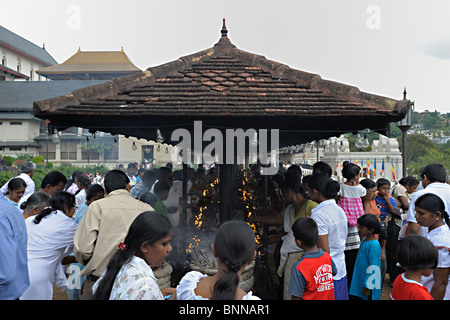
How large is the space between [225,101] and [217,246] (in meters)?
2.35

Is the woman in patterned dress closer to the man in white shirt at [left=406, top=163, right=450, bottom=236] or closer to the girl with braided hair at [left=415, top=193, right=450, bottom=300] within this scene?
the girl with braided hair at [left=415, top=193, right=450, bottom=300]

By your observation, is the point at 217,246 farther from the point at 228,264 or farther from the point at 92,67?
the point at 92,67

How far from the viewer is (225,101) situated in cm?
415

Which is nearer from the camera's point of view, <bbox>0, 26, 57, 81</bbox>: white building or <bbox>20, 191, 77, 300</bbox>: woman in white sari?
<bbox>20, 191, 77, 300</bbox>: woman in white sari

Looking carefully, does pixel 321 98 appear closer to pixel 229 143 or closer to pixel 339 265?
pixel 229 143

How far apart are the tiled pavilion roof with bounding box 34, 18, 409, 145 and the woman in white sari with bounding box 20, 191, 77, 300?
3.86 ft

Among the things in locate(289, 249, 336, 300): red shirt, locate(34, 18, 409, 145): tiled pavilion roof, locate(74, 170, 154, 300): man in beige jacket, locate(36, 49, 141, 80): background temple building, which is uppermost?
locate(36, 49, 141, 80): background temple building

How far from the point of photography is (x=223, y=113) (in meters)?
3.94

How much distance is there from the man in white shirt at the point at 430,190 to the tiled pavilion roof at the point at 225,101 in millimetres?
697

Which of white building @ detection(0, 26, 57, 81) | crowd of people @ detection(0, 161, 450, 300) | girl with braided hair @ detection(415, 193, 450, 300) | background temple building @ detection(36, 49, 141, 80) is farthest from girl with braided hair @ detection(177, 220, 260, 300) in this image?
white building @ detection(0, 26, 57, 81)

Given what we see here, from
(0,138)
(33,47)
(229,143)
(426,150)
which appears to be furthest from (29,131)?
(426,150)

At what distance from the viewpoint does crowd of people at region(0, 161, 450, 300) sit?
2.10m

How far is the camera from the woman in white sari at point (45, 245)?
11.9 feet
